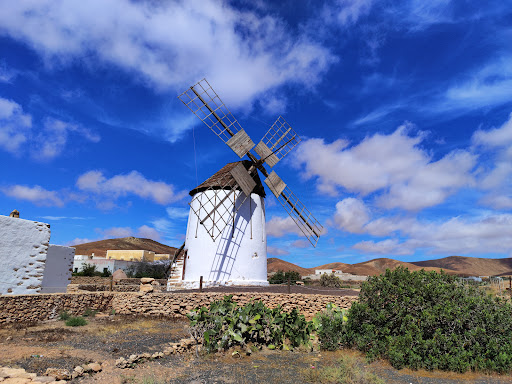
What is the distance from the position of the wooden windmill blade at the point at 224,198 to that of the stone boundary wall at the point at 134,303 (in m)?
4.03

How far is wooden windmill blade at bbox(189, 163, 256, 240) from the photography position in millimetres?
16719

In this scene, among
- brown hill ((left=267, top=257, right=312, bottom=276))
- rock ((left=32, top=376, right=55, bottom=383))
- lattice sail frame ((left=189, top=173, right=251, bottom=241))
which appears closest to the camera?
rock ((left=32, top=376, right=55, bottom=383))

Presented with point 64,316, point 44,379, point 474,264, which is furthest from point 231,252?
point 474,264

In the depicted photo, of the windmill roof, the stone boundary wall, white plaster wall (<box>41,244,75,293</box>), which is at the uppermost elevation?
the windmill roof

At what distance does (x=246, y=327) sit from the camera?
24.7ft

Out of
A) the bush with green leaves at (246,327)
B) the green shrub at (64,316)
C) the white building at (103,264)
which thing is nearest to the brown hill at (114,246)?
the white building at (103,264)

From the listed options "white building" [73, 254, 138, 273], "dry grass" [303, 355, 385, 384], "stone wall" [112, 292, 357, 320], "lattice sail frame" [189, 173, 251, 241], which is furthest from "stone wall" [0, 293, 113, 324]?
"white building" [73, 254, 138, 273]

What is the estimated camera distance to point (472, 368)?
20.6ft

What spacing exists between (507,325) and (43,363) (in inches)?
368

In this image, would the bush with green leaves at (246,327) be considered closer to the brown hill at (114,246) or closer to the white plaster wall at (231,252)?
the white plaster wall at (231,252)

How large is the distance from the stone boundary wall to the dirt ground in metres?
1.12

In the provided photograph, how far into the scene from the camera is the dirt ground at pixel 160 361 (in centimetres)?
560

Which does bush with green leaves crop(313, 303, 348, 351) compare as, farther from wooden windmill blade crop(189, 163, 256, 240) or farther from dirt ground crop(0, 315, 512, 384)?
wooden windmill blade crop(189, 163, 256, 240)

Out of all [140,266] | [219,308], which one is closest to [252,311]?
[219,308]
